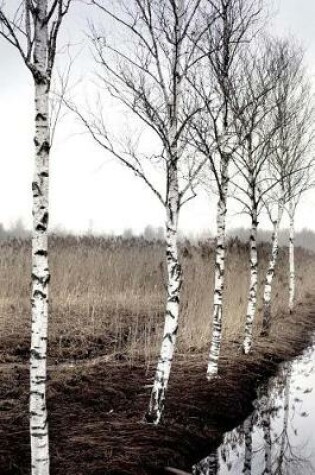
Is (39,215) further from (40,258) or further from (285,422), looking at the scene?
(285,422)

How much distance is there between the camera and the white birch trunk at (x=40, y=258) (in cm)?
333

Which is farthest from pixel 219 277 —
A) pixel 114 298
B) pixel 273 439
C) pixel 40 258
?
pixel 114 298

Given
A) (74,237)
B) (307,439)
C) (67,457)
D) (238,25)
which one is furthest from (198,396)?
(74,237)

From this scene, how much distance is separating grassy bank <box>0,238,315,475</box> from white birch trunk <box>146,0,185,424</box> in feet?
1.11

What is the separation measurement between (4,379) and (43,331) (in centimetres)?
309

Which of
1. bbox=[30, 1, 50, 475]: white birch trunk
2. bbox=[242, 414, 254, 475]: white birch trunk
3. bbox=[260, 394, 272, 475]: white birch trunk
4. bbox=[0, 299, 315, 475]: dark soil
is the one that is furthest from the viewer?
bbox=[260, 394, 272, 475]: white birch trunk

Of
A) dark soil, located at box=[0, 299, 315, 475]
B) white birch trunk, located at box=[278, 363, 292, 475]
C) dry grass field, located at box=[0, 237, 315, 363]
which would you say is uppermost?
dry grass field, located at box=[0, 237, 315, 363]

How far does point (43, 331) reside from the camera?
336 centimetres

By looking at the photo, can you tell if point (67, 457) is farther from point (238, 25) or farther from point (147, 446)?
point (238, 25)

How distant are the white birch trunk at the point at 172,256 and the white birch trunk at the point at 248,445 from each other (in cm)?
96

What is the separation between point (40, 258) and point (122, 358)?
4604 millimetres

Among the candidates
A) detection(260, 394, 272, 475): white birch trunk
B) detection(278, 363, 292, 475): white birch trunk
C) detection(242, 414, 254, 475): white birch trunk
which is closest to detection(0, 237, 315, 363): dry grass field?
detection(278, 363, 292, 475): white birch trunk

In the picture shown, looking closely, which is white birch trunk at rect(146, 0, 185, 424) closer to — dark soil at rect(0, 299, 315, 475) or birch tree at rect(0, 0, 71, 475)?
dark soil at rect(0, 299, 315, 475)

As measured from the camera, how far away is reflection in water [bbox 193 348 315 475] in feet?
15.2
